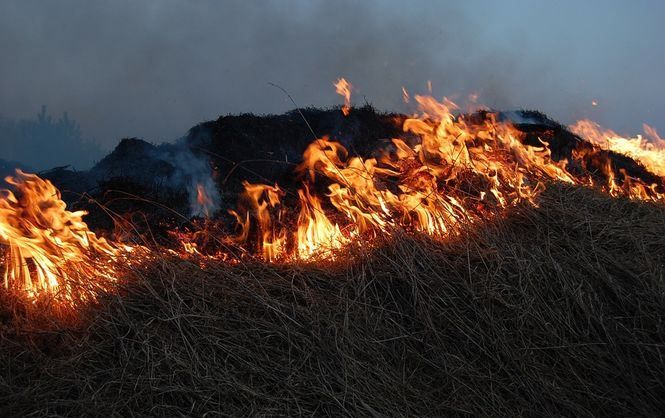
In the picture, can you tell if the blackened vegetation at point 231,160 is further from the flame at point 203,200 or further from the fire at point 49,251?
the fire at point 49,251

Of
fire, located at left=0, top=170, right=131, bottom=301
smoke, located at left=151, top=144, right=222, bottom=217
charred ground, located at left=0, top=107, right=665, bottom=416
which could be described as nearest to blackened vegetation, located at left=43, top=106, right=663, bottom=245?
smoke, located at left=151, top=144, right=222, bottom=217

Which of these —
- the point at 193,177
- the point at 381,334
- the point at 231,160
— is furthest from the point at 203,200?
the point at 381,334

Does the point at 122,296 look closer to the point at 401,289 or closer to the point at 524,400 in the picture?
the point at 401,289

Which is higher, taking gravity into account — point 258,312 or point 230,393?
point 258,312

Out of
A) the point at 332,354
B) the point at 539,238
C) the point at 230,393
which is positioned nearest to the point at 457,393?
the point at 332,354

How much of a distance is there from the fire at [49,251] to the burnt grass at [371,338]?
0.63 feet

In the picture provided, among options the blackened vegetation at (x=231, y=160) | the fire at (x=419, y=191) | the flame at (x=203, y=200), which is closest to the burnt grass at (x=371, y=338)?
the fire at (x=419, y=191)

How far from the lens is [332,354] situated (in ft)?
8.39

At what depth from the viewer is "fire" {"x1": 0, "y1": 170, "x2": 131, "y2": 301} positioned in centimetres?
301

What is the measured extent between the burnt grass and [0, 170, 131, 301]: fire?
0.63 feet

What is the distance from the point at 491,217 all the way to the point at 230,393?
2259 mm

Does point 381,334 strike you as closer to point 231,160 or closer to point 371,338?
A: point 371,338

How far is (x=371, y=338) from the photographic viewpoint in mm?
2686

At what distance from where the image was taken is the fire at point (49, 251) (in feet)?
9.88
